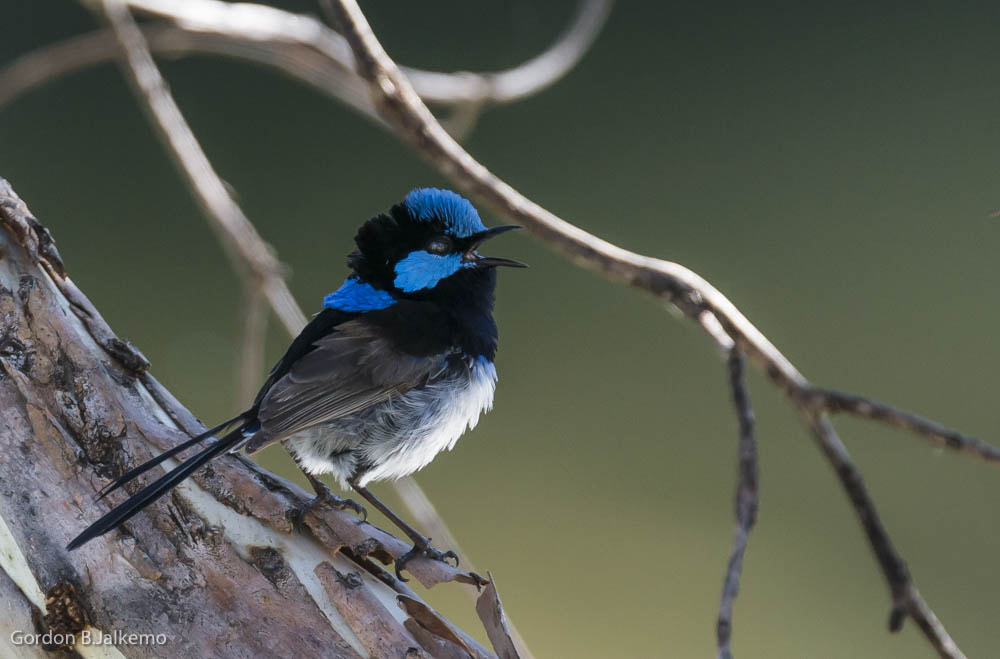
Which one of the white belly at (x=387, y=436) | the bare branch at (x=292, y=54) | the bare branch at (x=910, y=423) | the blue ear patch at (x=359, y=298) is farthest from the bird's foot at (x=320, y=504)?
the bare branch at (x=910, y=423)

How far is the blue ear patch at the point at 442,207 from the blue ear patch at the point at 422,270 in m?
0.06

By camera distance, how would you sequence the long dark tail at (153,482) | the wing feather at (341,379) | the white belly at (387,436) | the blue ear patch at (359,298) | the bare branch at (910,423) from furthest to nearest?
the blue ear patch at (359,298) < the white belly at (387,436) < the wing feather at (341,379) < the long dark tail at (153,482) < the bare branch at (910,423)

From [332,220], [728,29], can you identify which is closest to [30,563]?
[332,220]

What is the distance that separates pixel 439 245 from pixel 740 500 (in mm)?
1134

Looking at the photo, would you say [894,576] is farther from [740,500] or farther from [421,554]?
[421,554]

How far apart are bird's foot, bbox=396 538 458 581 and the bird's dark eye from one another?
0.55 meters

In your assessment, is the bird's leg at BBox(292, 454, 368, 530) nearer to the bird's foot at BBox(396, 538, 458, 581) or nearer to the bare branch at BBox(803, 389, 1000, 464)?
the bird's foot at BBox(396, 538, 458, 581)

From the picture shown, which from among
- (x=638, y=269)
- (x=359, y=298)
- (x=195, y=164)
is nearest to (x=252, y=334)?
(x=359, y=298)

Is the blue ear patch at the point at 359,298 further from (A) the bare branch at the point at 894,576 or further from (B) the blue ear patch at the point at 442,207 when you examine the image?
(A) the bare branch at the point at 894,576

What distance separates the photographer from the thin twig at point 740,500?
802 millimetres

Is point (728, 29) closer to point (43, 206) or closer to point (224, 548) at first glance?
point (43, 206)

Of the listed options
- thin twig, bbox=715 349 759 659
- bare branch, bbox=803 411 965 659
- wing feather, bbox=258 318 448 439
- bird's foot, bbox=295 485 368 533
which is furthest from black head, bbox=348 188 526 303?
bare branch, bbox=803 411 965 659

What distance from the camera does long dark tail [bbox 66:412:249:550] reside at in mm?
1304

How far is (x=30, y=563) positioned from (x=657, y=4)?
3.71 meters
